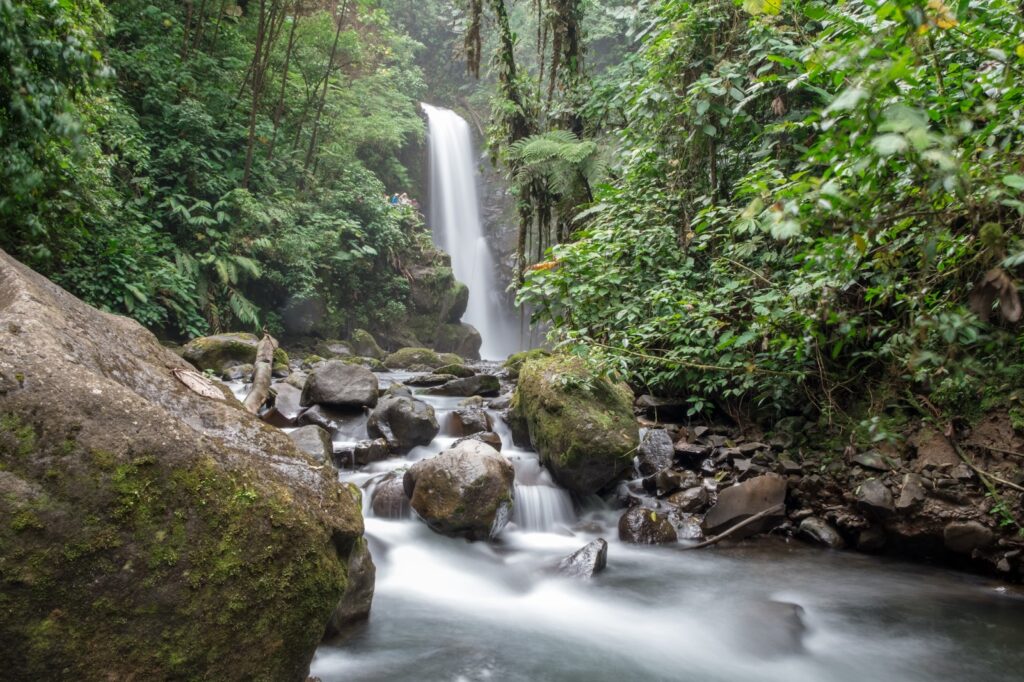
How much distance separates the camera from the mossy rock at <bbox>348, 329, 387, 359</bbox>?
15492mm

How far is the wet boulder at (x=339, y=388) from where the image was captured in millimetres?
7238

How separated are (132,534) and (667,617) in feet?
11.7

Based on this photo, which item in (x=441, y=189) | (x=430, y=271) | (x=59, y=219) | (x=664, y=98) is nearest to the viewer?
(x=59, y=219)

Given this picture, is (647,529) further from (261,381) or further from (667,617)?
(261,381)

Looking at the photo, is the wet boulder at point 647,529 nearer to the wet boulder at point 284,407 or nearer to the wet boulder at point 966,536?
the wet boulder at point 966,536

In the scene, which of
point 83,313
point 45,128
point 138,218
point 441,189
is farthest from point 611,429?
point 441,189

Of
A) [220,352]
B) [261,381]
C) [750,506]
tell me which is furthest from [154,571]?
A: [220,352]

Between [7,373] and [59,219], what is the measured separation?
4758 millimetres

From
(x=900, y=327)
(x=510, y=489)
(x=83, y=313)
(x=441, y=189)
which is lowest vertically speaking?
(x=510, y=489)

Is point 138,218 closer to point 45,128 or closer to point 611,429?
point 45,128

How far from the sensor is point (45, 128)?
158 inches

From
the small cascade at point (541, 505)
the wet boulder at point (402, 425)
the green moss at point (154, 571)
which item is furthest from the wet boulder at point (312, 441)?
the green moss at point (154, 571)

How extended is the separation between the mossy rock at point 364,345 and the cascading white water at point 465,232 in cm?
702

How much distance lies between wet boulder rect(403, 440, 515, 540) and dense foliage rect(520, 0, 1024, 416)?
1575 millimetres
